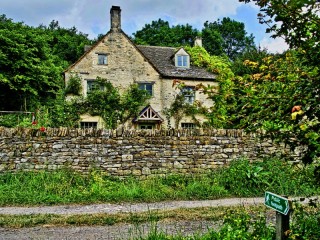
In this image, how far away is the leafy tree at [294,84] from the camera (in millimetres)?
2498

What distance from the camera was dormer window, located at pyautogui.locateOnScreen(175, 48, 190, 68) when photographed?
27453 mm

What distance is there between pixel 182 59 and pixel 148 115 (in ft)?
20.1

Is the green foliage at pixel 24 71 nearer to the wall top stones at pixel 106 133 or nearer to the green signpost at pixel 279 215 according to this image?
the wall top stones at pixel 106 133

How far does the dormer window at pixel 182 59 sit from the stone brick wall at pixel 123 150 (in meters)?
17.1

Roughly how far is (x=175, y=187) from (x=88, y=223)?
12.9 feet

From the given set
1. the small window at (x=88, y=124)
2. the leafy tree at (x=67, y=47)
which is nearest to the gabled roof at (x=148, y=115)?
the small window at (x=88, y=124)

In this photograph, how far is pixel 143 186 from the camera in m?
9.62

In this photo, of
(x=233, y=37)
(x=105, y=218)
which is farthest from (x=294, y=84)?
(x=233, y=37)

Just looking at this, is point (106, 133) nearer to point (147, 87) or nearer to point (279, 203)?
point (279, 203)

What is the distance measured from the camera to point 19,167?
995 cm

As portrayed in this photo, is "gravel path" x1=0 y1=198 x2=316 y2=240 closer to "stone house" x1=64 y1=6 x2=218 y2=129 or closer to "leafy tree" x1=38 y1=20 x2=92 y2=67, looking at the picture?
"stone house" x1=64 y1=6 x2=218 y2=129

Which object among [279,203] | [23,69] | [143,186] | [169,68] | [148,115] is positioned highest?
[169,68]

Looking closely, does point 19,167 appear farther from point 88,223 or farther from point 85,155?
point 88,223

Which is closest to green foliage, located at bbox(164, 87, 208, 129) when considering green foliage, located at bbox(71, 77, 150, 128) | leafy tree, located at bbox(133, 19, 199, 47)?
green foliage, located at bbox(71, 77, 150, 128)
